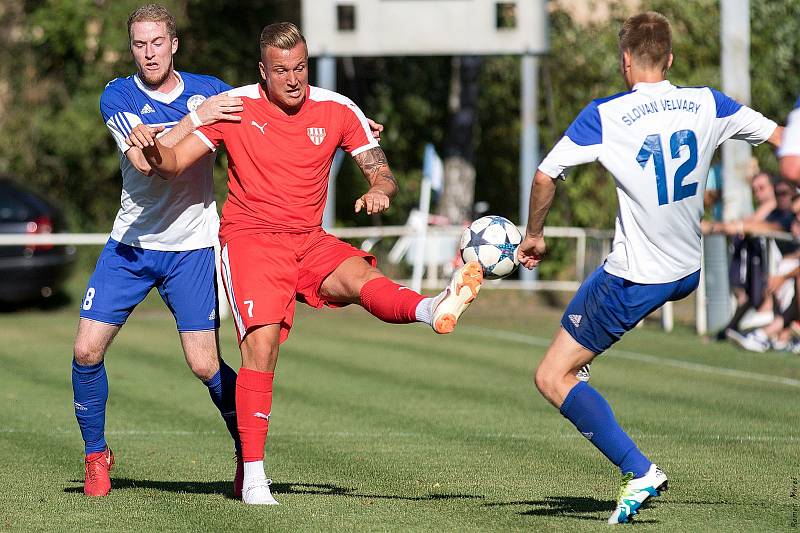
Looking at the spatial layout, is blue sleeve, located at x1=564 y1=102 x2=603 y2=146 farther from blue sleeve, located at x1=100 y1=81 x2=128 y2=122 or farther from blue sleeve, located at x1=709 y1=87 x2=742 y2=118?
blue sleeve, located at x1=100 y1=81 x2=128 y2=122

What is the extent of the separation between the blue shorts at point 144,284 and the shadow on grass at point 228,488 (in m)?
0.80

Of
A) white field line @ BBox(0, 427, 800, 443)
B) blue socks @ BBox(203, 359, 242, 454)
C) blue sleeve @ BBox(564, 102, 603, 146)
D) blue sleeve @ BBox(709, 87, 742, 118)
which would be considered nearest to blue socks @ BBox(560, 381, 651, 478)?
blue sleeve @ BBox(564, 102, 603, 146)

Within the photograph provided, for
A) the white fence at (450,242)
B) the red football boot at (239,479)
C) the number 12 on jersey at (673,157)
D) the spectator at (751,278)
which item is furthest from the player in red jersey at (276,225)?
the white fence at (450,242)

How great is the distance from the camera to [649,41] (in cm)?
648

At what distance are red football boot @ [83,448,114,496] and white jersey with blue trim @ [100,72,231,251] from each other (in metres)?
1.04

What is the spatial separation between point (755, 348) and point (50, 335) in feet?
25.5

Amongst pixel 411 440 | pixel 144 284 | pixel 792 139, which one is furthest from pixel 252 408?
pixel 792 139

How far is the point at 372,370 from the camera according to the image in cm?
1384

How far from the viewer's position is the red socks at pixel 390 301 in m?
6.81

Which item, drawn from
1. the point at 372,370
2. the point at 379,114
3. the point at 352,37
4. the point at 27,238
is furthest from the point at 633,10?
the point at 372,370

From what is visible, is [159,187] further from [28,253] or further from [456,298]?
[28,253]

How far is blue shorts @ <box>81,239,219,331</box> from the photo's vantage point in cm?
745

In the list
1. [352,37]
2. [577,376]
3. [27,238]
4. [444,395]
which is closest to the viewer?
[577,376]

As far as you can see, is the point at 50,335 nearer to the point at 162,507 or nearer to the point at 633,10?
the point at 162,507
